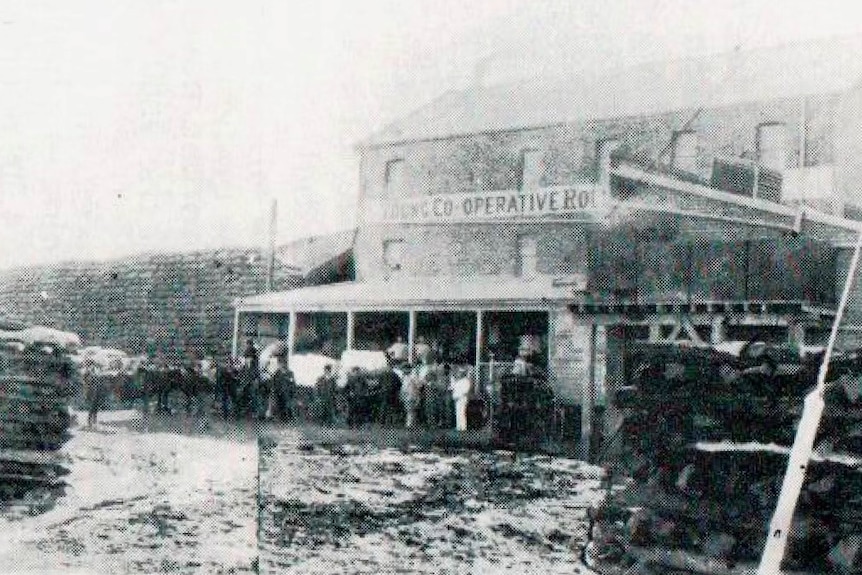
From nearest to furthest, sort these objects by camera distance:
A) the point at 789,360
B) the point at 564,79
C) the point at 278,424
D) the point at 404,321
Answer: the point at 789,360 → the point at 564,79 → the point at 278,424 → the point at 404,321

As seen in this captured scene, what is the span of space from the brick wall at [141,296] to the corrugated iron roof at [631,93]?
2.79 metres

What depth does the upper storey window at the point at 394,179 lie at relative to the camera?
992 centimetres

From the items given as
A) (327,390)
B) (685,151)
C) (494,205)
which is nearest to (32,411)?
(494,205)

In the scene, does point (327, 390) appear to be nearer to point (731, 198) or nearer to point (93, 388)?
point (93, 388)

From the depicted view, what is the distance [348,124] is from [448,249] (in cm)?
285

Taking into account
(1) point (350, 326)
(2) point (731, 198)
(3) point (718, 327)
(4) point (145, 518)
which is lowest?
(4) point (145, 518)

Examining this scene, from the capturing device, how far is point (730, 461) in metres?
5.78

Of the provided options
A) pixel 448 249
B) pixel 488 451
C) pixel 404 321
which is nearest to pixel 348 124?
pixel 448 249

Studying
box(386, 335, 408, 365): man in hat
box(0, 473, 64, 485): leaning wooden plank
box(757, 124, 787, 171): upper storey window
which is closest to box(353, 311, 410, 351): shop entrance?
box(386, 335, 408, 365): man in hat

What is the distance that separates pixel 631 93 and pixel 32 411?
9.08m

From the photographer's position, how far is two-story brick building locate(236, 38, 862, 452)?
898 cm

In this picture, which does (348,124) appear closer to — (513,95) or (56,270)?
(56,270)

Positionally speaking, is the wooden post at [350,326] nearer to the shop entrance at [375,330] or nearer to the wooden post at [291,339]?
the shop entrance at [375,330]

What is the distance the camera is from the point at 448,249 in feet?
36.1
